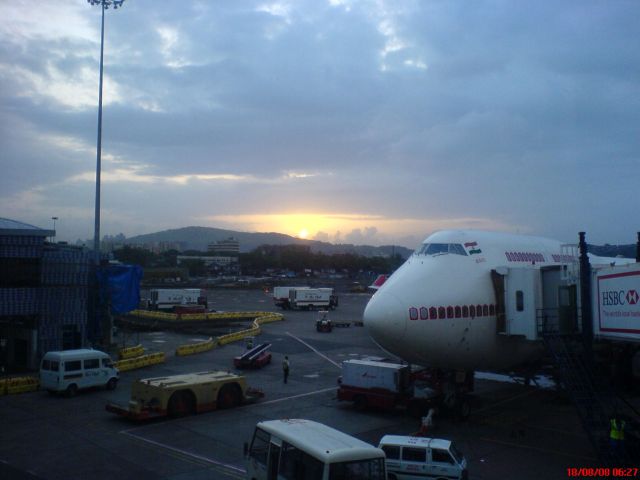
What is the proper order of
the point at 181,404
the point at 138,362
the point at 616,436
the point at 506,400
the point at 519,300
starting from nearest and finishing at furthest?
the point at 616,436
the point at 519,300
the point at 181,404
the point at 506,400
the point at 138,362

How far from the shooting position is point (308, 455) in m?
13.6

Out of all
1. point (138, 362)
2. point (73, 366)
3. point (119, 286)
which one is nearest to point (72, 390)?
point (73, 366)

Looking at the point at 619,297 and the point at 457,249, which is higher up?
the point at 457,249

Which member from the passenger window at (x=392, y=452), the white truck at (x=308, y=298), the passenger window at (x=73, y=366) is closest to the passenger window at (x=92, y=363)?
the passenger window at (x=73, y=366)

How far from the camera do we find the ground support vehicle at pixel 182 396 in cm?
2633

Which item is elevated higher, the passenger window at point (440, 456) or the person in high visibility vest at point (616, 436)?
the person in high visibility vest at point (616, 436)

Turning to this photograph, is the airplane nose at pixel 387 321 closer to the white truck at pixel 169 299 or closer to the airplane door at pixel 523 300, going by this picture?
the airplane door at pixel 523 300

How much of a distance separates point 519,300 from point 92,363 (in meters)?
24.2

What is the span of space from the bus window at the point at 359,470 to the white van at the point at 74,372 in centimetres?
2342

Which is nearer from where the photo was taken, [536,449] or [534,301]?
[536,449]

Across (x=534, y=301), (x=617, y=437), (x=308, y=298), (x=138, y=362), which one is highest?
(x=534, y=301)

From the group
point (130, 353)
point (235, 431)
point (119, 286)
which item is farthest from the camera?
point (119, 286)

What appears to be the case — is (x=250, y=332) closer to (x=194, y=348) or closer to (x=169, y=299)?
(x=194, y=348)

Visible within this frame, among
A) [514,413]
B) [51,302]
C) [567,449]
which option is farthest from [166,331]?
[567,449]
